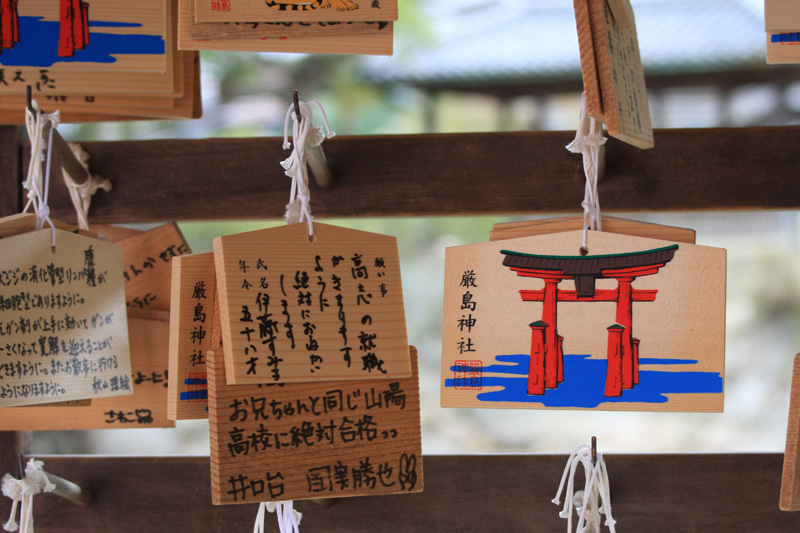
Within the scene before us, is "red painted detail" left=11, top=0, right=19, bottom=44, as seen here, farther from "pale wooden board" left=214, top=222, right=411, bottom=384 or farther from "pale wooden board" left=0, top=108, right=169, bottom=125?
"pale wooden board" left=214, top=222, right=411, bottom=384

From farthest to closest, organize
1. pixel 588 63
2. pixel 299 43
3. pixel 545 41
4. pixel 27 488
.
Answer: pixel 545 41
pixel 27 488
pixel 299 43
pixel 588 63

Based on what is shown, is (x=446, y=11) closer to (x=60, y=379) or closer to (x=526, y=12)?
(x=526, y=12)

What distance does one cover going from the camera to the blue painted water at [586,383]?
2.34ft

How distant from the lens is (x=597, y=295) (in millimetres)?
729

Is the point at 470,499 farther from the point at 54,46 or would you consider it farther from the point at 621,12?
the point at 54,46

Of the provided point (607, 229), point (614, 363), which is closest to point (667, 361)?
point (614, 363)

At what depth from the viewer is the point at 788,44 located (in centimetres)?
70

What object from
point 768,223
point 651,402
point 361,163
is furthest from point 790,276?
point 361,163

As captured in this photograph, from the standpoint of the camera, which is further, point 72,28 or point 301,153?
point 72,28

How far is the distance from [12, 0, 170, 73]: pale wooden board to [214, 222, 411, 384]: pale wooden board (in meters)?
0.30

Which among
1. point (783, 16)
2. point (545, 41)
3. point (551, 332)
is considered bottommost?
point (551, 332)

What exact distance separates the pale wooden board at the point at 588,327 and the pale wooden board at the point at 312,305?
0.10 metres

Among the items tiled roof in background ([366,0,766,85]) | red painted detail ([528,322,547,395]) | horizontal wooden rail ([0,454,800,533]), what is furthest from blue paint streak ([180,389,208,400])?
tiled roof in background ([366,0,766,85])

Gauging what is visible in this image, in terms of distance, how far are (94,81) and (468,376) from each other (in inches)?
22.9
